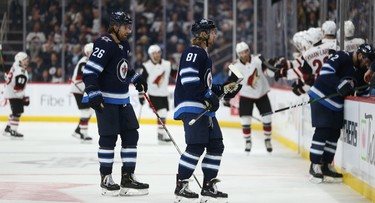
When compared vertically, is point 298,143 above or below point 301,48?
below

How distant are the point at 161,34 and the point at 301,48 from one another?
9643 mm

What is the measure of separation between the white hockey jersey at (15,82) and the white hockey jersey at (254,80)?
3.78m

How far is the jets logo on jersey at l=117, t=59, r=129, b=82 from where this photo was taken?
7145 millimetres

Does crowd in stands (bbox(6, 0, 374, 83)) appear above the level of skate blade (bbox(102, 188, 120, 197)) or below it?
above

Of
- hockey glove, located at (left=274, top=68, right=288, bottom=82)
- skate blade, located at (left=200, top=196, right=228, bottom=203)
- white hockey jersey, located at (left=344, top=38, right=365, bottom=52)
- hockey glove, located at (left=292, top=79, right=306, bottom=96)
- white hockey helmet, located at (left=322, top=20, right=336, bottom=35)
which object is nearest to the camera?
skate blade, located at (left=200, top=196, right=228, bottom=203)

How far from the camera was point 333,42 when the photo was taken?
955cm

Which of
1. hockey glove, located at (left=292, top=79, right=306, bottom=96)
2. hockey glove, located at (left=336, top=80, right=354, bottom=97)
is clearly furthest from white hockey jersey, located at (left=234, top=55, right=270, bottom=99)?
hockey glove, located at (left=336, top=80, right=354, bottom=97)

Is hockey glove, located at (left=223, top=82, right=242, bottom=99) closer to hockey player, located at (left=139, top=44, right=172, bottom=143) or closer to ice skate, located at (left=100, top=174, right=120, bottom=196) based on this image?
ice skate, located at (left=100, top=174, right=120, bottom=196)

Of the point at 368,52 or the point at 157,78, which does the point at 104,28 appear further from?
the point at 368,52

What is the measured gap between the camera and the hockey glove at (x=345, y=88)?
7766 millimetres

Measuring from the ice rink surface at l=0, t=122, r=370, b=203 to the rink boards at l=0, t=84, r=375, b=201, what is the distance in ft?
0.59

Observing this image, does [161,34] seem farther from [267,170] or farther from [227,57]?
[267,170]

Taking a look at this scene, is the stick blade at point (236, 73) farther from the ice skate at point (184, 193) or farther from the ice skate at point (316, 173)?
the ice skate at point (316, 173)

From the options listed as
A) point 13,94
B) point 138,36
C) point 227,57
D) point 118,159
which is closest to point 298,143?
point 118,159
